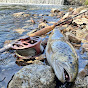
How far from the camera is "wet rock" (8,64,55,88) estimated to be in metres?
2.36

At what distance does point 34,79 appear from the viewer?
2.41 metres

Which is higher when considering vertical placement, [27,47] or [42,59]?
[27,47]

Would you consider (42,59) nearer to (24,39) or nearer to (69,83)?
(24,39)

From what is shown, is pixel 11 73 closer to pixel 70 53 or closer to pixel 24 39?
pixel 24 39

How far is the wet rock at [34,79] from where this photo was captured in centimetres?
236

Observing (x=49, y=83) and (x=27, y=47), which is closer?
(x=49, y=83)

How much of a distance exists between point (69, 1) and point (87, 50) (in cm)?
4025

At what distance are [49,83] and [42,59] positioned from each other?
136 centimetres

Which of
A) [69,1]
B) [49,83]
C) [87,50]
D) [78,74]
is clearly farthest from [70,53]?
[69,1]

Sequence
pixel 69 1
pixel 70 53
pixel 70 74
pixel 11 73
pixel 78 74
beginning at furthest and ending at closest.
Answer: pixel 69 1
pixel 11 73
pixel 70 53
pixel 78 74
pixel 70 74

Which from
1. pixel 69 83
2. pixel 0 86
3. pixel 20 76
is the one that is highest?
pixel 20 76

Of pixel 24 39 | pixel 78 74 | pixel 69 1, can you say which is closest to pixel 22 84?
pixel 78 74

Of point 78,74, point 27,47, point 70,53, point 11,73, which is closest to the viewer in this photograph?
point 78,74

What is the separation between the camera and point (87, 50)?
418 cm
